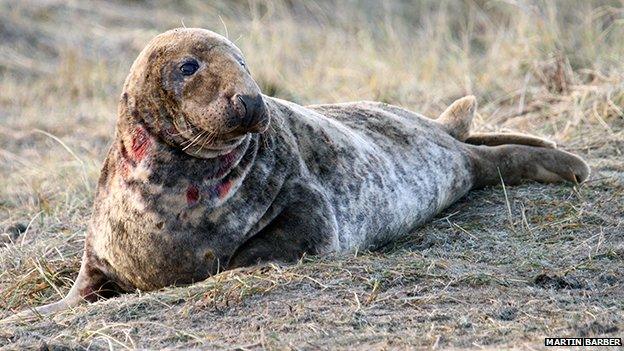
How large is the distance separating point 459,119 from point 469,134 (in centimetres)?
10

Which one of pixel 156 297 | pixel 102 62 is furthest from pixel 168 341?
pixel 102 62

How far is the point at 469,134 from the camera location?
6578 mm

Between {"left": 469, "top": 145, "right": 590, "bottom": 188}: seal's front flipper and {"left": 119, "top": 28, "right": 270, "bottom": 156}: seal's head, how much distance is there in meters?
1.94

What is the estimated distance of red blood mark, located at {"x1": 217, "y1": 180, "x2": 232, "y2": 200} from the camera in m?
4.63

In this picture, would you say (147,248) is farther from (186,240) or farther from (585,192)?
(585,192)

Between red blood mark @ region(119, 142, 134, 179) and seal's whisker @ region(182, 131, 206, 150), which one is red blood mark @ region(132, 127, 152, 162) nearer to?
red blood mark @ region(119, 142, 134, 179)

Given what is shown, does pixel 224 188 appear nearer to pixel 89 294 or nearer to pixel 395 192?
pixel 89 294

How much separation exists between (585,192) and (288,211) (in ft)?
6.12

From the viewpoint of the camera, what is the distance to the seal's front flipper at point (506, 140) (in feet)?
21.3

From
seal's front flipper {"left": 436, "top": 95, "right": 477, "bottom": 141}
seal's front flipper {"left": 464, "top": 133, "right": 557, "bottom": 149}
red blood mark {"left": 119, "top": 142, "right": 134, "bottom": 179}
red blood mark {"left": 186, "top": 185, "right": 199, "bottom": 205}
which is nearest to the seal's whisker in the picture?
red blood mark {"left": 186, "top": 185, "right": 199, "bottom": 205}

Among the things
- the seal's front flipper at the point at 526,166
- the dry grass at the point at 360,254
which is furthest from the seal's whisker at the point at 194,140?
the seal's front flipper at the point at 526,166

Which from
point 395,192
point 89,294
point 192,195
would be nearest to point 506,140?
point 395,192

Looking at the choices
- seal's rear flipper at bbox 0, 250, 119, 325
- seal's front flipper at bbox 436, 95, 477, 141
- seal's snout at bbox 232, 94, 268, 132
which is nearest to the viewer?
seal's snout at bbox 232, 94, 268, 132

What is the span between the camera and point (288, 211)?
189 inches
